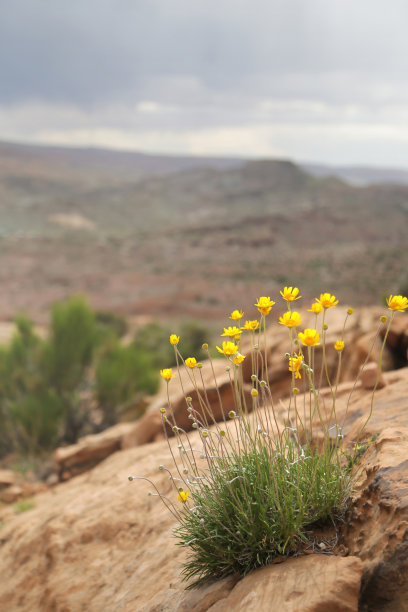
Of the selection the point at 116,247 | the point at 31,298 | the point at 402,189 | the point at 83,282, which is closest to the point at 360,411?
the point at 31,298

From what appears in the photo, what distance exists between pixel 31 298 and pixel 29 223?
123ft

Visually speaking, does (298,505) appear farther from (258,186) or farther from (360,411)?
(258,186)

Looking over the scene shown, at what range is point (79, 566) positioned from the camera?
434cm

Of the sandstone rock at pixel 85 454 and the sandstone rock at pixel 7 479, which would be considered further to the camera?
the sandstone rock at pixel 7 479

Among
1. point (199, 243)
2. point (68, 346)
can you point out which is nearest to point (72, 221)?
point (199, 243)

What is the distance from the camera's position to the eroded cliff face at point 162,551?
2270 mm

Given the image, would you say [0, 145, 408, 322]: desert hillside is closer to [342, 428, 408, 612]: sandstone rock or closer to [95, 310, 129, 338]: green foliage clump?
[95, 310, 129, 338]: green foliage clump

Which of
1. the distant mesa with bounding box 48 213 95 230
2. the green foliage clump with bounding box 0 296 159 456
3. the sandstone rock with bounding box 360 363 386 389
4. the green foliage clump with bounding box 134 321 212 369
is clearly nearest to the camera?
the sandstone rock with bounding box 360 363 386 389

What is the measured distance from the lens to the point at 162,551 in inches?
146

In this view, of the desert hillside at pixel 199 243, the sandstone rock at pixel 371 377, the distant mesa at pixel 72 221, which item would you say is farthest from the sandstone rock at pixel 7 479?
the distant mesa at pixel 72 221

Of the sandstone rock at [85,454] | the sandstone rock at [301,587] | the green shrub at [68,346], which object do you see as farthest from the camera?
the green shrub at [68,346]

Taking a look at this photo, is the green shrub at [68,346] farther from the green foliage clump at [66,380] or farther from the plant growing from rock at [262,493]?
the plant growing from rock at [262,493]

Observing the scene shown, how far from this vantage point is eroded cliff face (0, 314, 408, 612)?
2.27m

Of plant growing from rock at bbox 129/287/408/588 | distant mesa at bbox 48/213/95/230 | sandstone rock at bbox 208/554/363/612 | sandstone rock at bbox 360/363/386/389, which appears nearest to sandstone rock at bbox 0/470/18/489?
sandstone rock at bbox 360/363/386/389
